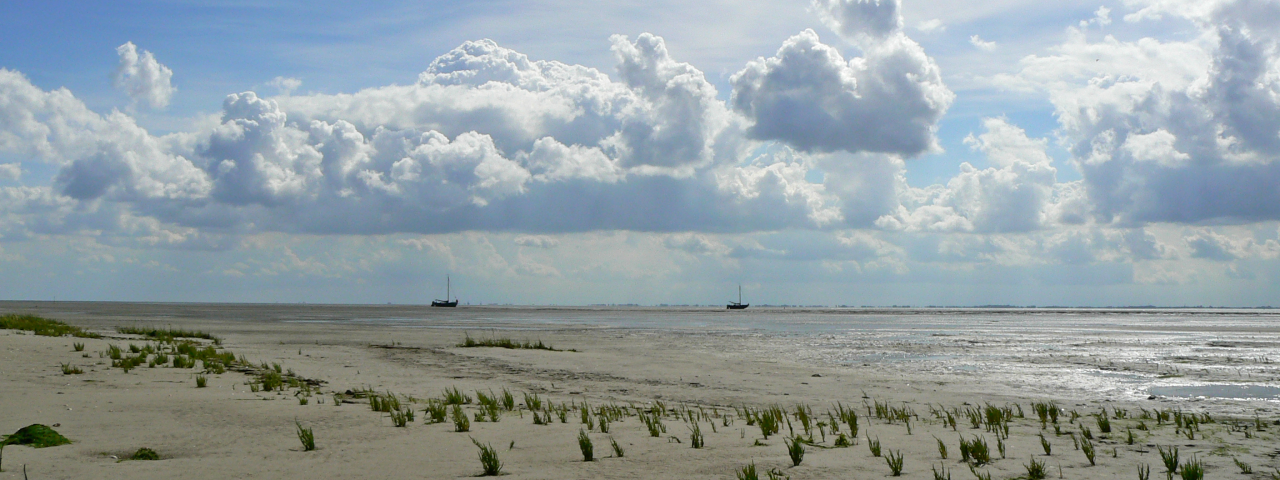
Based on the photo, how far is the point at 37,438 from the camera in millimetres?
10273

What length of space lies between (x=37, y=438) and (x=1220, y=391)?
86.4 ft

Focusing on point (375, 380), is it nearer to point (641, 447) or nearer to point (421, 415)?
→ point (421, 415)

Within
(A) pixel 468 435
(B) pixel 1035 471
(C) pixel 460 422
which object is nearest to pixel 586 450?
(A) pixel 468 435

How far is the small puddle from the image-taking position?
2065cm

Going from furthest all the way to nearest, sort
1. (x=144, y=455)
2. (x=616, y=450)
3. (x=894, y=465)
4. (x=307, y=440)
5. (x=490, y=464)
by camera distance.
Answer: (x=307, y=440) < (x=616, y=450) < (x=144, y=455) < (x=894, y=465) < (x=490, y=464)

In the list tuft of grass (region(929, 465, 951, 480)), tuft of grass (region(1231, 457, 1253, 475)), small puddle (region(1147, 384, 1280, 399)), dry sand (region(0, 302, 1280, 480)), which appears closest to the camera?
tuft of grass (region(929, 465, 951, 480))

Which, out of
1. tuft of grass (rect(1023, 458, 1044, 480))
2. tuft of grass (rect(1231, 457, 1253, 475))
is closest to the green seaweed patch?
tuft of grass (rect(1023, 458, 1044, 480))

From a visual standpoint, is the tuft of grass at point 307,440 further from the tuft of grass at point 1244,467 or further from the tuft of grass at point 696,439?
the tuft of grass at point 1244,467

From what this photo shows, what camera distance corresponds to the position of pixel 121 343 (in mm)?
30891

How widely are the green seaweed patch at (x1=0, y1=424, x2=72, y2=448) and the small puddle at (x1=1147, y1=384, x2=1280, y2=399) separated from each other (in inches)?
934

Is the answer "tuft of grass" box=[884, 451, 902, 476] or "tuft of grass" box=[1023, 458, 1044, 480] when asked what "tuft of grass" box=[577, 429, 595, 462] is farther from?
"tuft of grass" box=[1023, 458, 1044, 480]

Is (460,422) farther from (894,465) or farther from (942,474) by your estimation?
(942,474)

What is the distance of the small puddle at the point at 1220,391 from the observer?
20.7 meters

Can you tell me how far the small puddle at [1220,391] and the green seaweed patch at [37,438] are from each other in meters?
23.7
